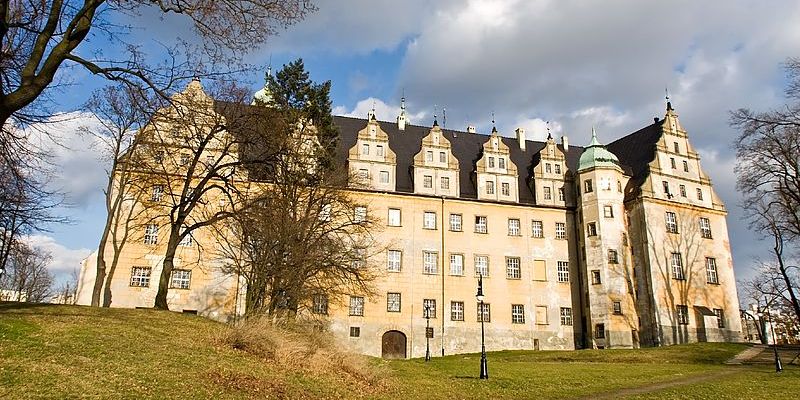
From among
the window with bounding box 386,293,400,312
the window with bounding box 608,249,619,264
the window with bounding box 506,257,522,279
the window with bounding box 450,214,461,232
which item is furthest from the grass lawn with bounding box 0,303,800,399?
the window with bounding box 450,214,461,232

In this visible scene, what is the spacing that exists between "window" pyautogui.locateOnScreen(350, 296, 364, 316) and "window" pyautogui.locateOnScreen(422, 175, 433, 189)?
9.16m

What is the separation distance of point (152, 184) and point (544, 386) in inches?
700

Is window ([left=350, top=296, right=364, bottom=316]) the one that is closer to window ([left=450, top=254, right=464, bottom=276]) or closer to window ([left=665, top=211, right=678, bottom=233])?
window ([left=450, top=254, right=464, bottom=276])

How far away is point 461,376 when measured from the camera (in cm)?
2117

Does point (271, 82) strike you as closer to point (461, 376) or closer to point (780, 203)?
point (461, 376)

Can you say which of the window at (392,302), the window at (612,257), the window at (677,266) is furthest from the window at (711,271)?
the window at (392,302)

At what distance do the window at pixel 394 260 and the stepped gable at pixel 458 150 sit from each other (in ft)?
14.6

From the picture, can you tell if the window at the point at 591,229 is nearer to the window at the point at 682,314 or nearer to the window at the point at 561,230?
the window at the point at 561,230

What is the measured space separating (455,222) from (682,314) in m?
16.4

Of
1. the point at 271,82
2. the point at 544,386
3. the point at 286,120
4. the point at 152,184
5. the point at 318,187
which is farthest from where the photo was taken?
the point at 271,82

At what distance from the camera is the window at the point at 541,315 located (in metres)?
39.2

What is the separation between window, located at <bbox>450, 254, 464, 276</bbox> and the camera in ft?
127

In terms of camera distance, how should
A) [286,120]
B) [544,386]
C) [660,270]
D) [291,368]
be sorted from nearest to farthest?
[291,368] < [544,386] < [286,120] < [660,270]

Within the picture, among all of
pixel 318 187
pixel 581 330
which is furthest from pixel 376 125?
pixel 581 330
